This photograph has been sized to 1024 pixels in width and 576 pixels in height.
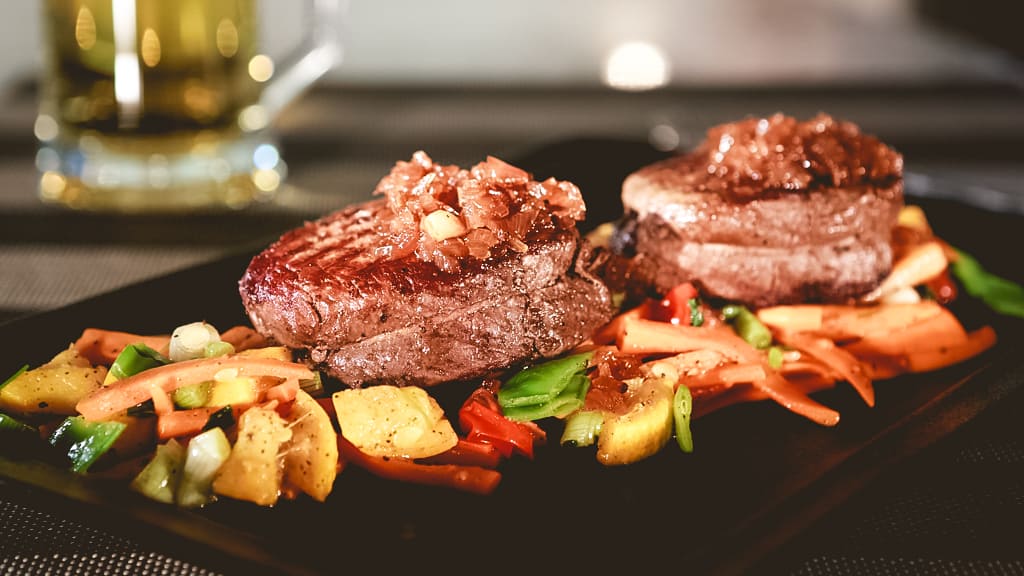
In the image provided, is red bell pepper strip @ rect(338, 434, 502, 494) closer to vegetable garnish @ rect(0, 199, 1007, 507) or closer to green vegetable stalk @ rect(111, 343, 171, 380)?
vegetable garnish @ rect(0, 199, 1007, 507)

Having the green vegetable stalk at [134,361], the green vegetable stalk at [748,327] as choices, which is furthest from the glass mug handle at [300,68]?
the green vegetable stalk at [748,327]

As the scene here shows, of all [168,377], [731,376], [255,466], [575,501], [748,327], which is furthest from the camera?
[748,327]

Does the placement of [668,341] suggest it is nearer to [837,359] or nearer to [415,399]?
[837,359]

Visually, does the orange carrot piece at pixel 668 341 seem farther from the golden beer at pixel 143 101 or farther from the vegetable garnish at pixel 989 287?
the golden beer at pixel 143 101

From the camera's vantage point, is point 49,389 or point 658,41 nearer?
point 49,389

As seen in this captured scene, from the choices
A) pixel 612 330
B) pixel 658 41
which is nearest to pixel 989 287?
pixel 612 330

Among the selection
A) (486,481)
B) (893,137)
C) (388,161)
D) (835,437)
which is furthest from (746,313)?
(893,137)

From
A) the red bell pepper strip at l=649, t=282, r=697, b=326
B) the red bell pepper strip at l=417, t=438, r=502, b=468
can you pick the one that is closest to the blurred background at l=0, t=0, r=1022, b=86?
the red bell pepper strip at l=649, t=282, r=697, b=326
